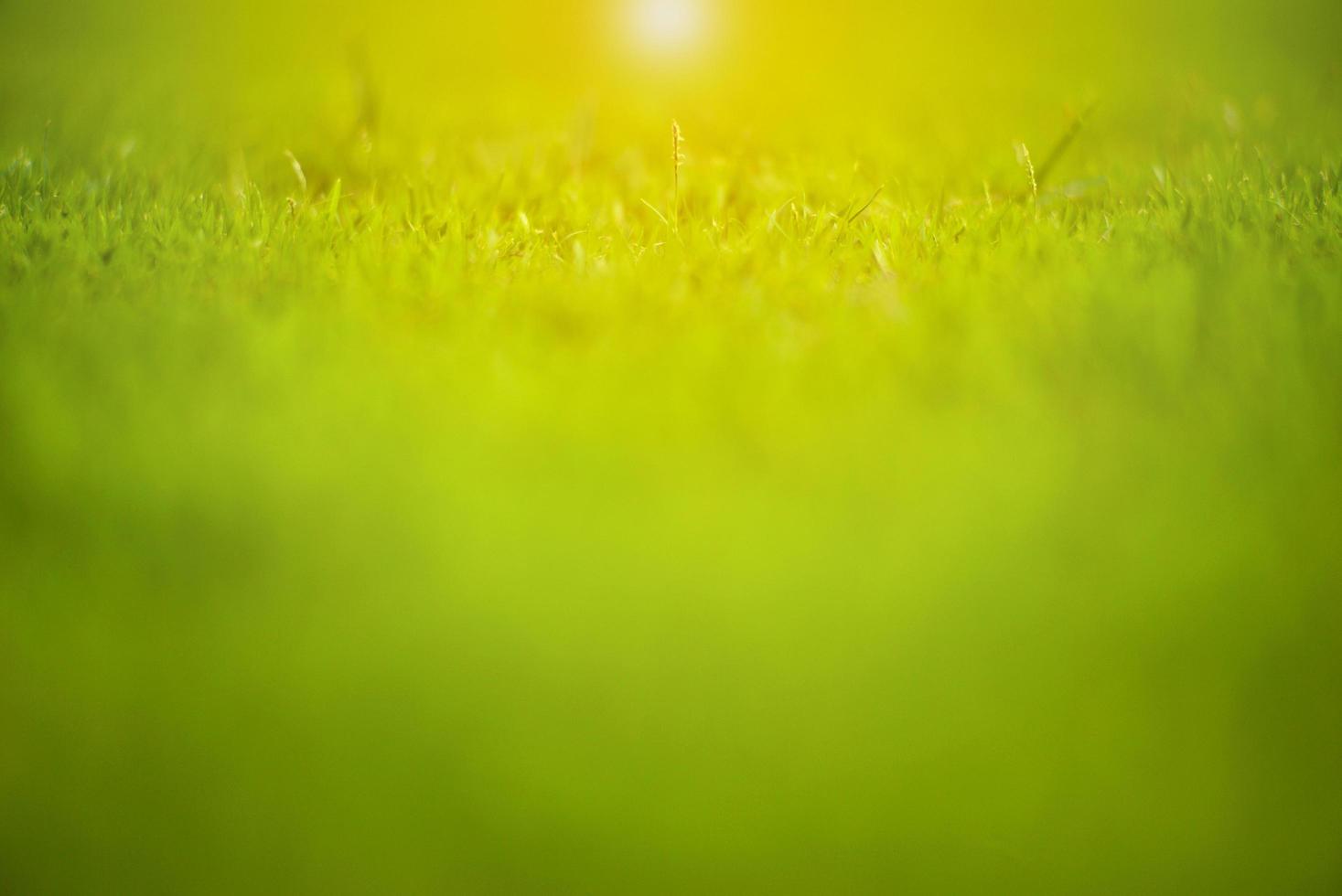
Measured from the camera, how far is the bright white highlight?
0.81m

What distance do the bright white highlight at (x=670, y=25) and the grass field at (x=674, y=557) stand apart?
0.52 feet

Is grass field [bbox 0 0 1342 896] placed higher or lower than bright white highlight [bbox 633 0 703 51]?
lower

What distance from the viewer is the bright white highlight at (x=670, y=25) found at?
0.81 meters

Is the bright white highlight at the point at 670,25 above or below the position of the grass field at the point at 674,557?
above

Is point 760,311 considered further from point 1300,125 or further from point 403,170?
point 1300,125

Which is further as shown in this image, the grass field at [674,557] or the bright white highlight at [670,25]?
the bright white highlight at [670,25]

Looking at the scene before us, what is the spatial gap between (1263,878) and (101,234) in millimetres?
910

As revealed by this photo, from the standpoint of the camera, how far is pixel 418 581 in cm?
59

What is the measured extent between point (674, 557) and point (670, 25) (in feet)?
1.54

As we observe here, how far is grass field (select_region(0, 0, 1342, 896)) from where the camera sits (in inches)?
22.5

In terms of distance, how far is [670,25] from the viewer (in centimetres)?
81

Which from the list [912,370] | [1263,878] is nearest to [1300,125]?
[912,370]

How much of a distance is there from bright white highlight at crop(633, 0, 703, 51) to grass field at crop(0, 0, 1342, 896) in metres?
0.16

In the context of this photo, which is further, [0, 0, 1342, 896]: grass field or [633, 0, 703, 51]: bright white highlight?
[633, 0, 703, 51]: bright white highlight
